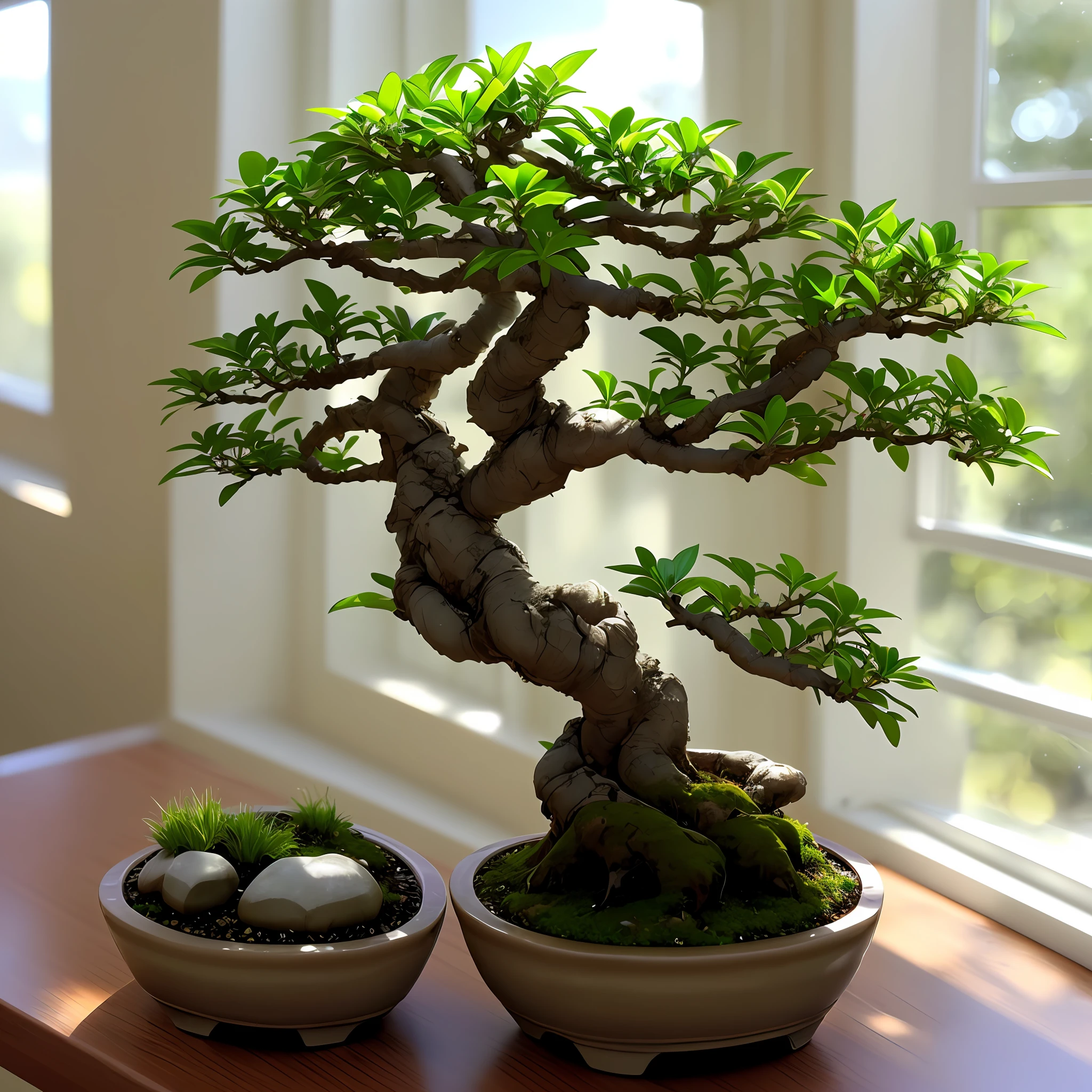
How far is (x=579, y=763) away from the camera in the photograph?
946 mm

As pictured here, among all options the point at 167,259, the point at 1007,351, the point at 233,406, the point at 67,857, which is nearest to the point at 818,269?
the point at 1007,351

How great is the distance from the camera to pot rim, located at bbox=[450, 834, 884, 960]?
794mm

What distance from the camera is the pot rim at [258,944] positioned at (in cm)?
84

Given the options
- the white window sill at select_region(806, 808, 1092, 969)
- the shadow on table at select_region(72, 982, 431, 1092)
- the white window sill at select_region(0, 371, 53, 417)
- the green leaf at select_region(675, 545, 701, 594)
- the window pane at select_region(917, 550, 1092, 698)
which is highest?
the white window sill at select_region(0, 371, 53, 417)

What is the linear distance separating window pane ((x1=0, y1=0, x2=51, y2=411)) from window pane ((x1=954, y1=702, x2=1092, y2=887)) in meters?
2.19

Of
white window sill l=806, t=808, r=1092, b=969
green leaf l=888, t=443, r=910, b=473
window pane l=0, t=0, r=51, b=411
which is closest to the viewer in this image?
green leaf l=888, t=443, r=910, b=473

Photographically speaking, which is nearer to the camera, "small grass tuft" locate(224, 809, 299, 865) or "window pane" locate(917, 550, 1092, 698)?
"small grass tuft" locate(224, 809, 299, 865)

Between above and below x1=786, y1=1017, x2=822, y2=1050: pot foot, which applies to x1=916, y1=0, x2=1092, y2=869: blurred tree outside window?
above

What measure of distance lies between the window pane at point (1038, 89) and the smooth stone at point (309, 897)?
1.11 metres

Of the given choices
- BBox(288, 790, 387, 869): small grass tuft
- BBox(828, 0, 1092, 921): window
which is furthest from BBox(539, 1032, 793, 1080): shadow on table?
BBox(828, 0, 1092, 921): window

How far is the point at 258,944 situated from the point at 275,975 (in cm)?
2

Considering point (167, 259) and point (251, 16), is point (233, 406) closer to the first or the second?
point (167, 259)

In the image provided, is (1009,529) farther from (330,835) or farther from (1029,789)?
(330,835)

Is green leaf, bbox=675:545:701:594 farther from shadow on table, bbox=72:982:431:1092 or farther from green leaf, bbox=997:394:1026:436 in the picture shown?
shadow on table, bbox=72:982:431:1092
